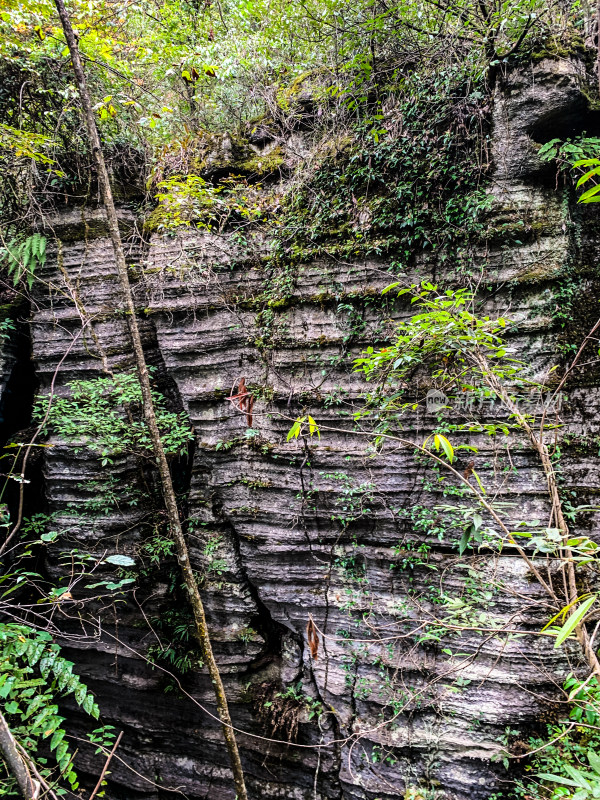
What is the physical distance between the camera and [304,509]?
170 inches

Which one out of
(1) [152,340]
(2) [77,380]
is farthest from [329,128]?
(2) [77,380]

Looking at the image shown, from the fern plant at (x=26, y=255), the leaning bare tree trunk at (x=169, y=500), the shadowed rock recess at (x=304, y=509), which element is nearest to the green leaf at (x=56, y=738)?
the shadowed rock recess at (x=304, y=509)

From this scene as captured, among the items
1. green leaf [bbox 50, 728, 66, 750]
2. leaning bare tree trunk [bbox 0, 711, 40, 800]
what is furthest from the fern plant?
leaning bare tree trunk [bbox 0, 711, 40, 800]

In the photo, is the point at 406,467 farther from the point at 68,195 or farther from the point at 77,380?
the point at 68,195

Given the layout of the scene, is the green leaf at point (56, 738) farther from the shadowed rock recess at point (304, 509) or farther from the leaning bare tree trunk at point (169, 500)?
the leaning bare tree trunk at point (169, 500)

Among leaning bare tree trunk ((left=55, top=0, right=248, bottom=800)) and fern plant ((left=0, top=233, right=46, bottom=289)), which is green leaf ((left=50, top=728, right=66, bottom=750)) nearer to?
leaning bare tree trunk ((left=55, top=0, right=248, bottom=800))

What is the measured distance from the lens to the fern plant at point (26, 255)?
5168 millimetres

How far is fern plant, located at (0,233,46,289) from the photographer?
17.0ft

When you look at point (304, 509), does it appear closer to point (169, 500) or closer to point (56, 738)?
point (169, 500)

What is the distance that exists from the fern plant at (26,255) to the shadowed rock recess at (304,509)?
17cm

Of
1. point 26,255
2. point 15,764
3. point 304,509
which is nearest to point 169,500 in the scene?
point 304,509

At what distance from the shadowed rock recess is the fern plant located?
0.56 feet

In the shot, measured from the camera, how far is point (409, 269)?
3998 millimetres

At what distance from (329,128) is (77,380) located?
423 centimetres
